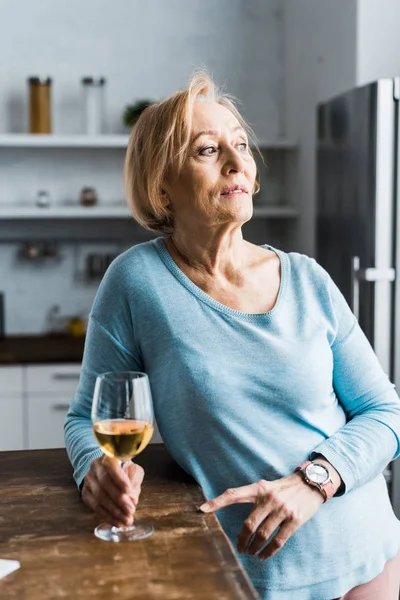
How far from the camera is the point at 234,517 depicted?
4.55 ft

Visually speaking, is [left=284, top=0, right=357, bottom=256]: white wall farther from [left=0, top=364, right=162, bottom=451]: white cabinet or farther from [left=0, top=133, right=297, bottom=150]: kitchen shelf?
[left=0, top=364, right=162, bottom=451]: white cabinet

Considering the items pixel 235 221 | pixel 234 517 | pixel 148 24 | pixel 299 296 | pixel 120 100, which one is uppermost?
pixel 148 24

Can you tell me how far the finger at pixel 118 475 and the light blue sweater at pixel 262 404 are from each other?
13 cm

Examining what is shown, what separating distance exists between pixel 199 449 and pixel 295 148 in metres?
2.78

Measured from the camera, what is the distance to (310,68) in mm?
3660

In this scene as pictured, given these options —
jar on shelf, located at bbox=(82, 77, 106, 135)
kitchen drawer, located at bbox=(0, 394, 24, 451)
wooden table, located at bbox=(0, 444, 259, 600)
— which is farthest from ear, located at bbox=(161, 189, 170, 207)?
jar on shelf, located at bbox=(82, 77, 106, 135)

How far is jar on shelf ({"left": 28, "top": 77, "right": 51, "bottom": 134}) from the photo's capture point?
3748 millimetres

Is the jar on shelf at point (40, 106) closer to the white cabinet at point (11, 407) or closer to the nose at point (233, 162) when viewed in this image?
the white cabinet at point (11, 407)

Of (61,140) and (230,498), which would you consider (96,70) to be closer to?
(61,140)

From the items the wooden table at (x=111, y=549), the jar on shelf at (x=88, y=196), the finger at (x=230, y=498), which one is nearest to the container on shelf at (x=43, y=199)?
the jar on shelf at (x=88, y=196)

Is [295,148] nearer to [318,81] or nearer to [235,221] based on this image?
[318,81]

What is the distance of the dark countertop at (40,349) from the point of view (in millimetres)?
3387

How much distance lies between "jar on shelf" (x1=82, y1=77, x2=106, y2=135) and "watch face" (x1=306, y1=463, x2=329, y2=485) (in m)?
2.75

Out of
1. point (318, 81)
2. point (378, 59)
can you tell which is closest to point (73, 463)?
point (378, 59)
